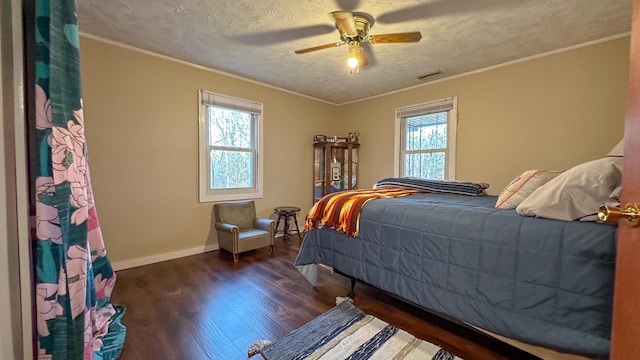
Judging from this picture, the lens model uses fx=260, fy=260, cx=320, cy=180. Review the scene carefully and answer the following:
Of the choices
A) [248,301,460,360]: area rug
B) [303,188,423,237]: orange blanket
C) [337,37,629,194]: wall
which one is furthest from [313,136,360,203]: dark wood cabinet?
[248,301,460,360]: area rug

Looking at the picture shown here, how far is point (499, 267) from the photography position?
53.8 inches

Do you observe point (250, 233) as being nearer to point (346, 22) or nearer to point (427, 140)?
point (346, 22)

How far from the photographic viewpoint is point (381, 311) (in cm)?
203

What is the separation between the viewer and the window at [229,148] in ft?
11.4

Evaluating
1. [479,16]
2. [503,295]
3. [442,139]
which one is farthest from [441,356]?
[442,139]

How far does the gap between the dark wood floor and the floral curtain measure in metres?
0.78

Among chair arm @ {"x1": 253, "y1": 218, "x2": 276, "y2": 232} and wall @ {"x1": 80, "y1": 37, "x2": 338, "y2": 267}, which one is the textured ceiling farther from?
chair arm @ {"x1": 253, "y1": 218, "x2": 276, "y2": 232}

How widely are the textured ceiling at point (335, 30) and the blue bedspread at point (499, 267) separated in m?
1.66

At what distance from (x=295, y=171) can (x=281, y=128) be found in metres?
0.77

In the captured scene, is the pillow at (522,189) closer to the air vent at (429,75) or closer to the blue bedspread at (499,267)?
the blue bedspread at (499,267)

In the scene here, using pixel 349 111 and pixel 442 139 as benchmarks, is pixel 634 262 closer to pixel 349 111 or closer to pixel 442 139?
pixel 442 139

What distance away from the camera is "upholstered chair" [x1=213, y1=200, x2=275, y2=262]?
10.4ft

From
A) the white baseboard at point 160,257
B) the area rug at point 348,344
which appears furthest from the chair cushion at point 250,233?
the area rug at point 348,344

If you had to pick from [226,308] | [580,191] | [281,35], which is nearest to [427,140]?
[281,35]
